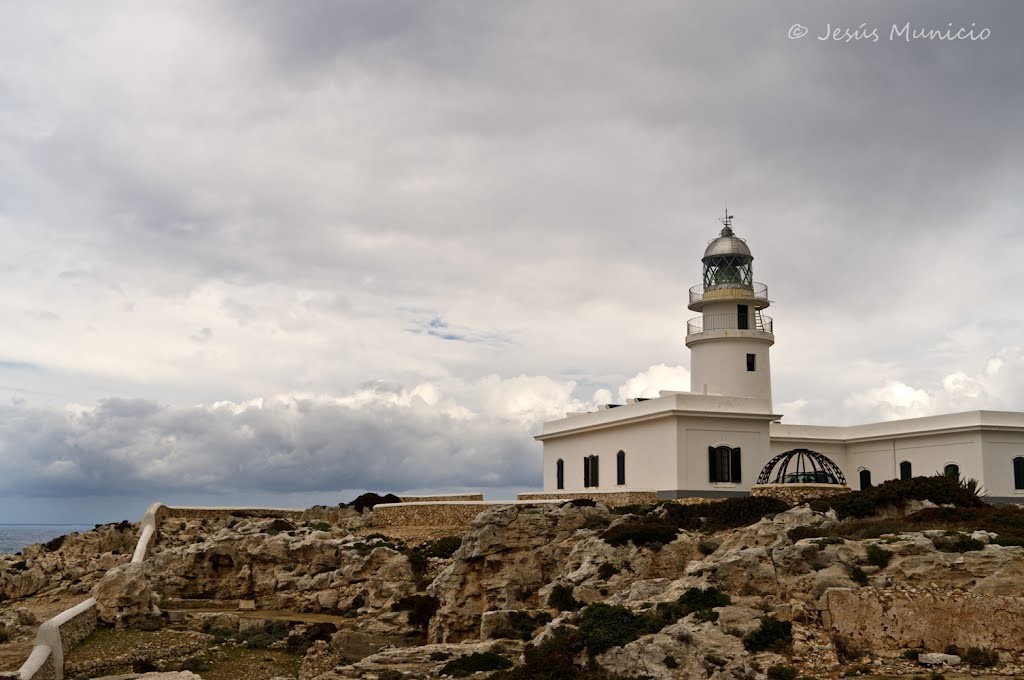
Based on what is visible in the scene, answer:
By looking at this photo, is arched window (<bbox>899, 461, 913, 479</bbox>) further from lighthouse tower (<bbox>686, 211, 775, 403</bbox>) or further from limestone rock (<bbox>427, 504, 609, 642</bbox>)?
limestone rock (<bbox>427, 504, 609, 642</bbox>)

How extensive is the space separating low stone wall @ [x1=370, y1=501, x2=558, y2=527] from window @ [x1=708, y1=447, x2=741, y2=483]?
28.3 ft

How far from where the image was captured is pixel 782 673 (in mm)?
14977

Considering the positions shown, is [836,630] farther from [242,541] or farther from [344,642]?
[242,541]

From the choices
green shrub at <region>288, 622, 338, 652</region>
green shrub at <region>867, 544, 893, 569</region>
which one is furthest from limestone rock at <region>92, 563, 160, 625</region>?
green shrub at <region>867, 544, 893, 569</region>

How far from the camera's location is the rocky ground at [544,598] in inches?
617

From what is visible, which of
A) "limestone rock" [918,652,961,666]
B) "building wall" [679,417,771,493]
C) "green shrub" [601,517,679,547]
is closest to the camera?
"limestone rock" [918,652,961,666]

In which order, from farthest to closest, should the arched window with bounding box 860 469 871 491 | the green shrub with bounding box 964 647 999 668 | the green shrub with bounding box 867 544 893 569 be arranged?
the arched window with bounding box 860 469 871 491 → the green shrub with bounding box 867 544 893 569 → the green shrub with bounding box 964 647 999 668

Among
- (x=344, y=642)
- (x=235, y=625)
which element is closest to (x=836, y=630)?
(x=344, y=642)

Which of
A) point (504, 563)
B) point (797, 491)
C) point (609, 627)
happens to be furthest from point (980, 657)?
point (797, 491)

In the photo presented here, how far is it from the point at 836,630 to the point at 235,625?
1950cm

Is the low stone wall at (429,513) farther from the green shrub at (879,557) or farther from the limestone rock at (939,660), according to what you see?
the limestone rock at (939,660)

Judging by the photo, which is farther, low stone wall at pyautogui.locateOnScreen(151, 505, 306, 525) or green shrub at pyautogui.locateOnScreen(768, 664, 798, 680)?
low stone wall at pyautogui.locateOnScreen(151, 505, 306, 525)

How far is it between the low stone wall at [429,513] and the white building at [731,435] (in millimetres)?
4347

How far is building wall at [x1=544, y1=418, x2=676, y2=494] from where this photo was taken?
115 feet
